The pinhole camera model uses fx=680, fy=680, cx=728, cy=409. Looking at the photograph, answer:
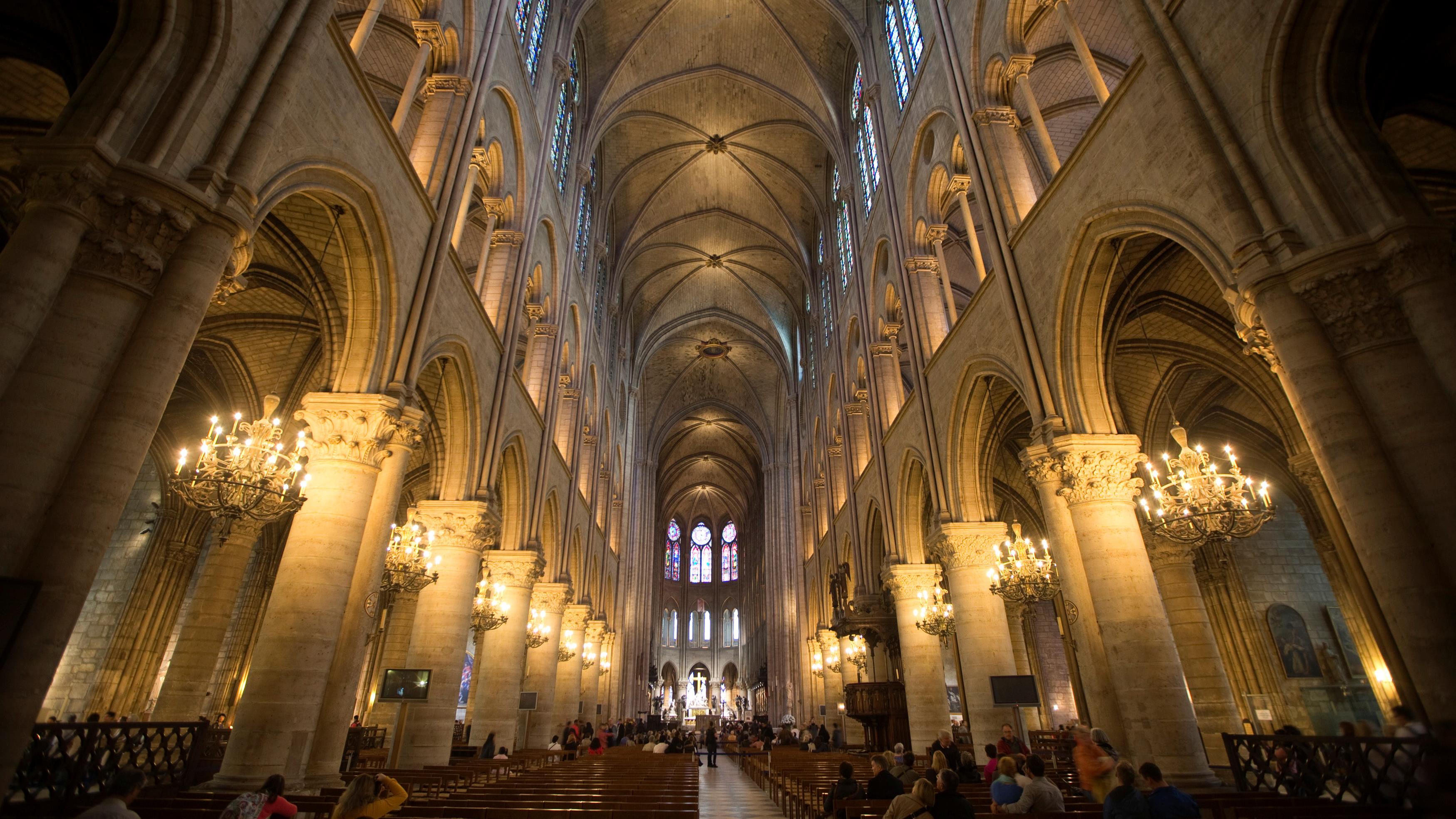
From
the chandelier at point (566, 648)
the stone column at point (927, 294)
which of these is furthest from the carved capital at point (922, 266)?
the chandelier at point (566, 648)

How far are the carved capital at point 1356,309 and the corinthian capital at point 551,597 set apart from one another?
1611cm

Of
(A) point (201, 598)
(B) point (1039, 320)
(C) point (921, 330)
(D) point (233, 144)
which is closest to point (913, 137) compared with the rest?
(C) point (921, 330)

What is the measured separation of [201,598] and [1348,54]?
19.1 m

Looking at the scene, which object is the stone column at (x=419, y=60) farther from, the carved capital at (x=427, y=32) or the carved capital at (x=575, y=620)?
the carved capital at (x=575, y=620)

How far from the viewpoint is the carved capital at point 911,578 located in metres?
14.8

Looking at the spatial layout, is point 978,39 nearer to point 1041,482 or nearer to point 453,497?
point 1041,482

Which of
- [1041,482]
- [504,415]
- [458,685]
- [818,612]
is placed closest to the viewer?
[1041,482]

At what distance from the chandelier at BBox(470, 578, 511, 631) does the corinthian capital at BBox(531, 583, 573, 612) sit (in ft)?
11.5

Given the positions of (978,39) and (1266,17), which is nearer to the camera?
(1266,17)

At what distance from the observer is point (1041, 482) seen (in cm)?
873

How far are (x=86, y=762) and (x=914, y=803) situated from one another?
6203 mm

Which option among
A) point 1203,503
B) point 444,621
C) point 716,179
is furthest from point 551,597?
point 716,179

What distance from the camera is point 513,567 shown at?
14102mm

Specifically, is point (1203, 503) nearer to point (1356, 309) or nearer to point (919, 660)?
point (1356, 309)
